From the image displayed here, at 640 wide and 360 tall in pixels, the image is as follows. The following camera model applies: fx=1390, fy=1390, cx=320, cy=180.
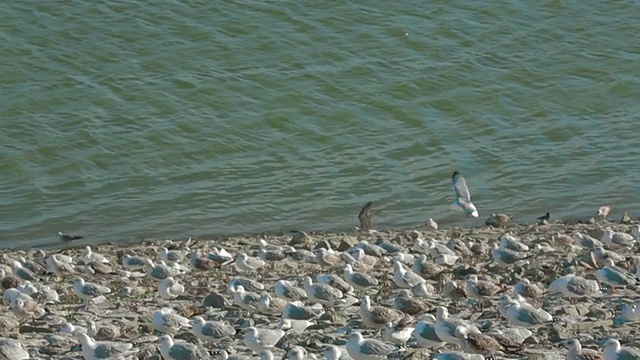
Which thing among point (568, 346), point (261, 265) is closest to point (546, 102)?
point (261, 265)

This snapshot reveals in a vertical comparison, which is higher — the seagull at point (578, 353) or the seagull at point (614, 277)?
the seagull at point (578, 353)

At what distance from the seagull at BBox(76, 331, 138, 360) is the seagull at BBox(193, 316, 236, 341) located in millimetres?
543

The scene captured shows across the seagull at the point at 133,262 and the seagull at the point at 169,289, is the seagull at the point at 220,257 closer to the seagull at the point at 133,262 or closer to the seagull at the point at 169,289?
the seagull at the point at 133,262

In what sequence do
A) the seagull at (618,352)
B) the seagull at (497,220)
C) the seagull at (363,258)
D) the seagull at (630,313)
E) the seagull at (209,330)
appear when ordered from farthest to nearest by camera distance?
the seagull at (497,220)
the seagull at (363,258)
the seagull at (630,313)
the seagull at (209,330)
the seagull at (618,352)

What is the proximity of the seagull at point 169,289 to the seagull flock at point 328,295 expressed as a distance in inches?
0.4

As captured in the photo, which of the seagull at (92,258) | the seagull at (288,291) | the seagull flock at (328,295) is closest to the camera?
the seagull flock at (328,295)

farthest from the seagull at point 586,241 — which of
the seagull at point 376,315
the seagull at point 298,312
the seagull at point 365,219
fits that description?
the seagull at point 298,312

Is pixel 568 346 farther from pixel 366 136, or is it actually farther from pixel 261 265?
pixel 366 136

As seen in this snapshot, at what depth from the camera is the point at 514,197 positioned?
18266 mm

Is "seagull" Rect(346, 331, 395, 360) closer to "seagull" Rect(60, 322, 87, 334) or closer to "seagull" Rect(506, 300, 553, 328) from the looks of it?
"seagull" Rect(506, 300, 553, 328)

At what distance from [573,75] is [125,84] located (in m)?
7.97

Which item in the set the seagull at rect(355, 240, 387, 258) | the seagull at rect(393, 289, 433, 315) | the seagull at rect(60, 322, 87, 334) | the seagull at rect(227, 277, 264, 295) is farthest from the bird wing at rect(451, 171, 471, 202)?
the seagull at rect(60, 322, 87, 334)

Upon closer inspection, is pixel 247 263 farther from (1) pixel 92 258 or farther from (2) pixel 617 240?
(2) pixel 617 240

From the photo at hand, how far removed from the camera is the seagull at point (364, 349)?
31.2 feet
